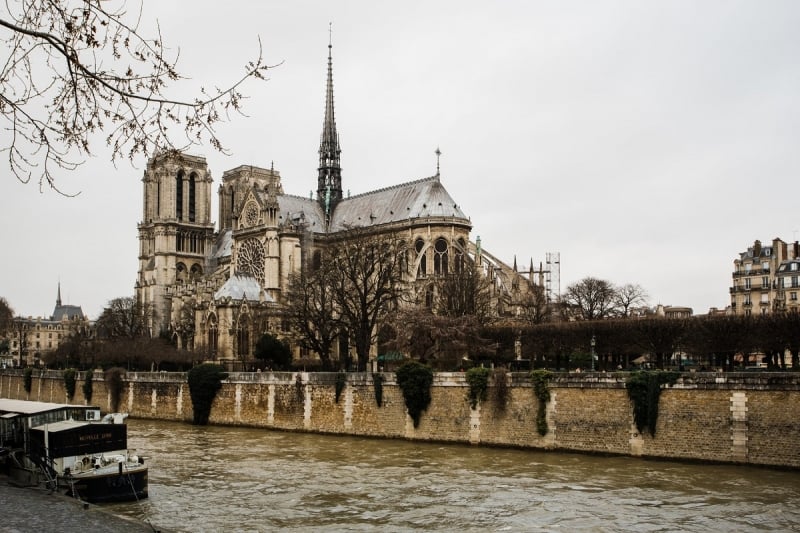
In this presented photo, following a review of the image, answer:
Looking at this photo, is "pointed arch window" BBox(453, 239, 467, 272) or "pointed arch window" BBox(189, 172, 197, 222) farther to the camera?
"pointed arch window" BBox(189, 172, 197, 222)

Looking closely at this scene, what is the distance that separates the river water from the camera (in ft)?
60.7

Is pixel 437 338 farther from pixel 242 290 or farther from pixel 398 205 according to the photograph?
pixel 398 205

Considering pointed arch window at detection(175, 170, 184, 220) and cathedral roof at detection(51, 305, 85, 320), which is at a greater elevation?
pointed arch window at detection(175, 170, 184, 220)

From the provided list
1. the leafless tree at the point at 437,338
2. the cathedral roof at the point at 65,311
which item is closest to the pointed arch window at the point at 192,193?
the leafless tree at the point at 437,338

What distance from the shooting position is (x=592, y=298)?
63188 mm

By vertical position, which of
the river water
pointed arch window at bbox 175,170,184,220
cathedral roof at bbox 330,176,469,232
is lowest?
the river water

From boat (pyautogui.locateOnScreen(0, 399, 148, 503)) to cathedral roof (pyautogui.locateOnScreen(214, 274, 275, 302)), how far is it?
128 feet

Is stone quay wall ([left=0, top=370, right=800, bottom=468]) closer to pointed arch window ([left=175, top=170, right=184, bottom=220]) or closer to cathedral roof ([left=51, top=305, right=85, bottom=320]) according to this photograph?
pointed arch window ([left=175, top=170, right=184, bottom=220])

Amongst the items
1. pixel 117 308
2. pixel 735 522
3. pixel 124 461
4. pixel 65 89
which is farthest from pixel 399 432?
pixel 117 308

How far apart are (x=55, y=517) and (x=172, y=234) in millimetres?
73051

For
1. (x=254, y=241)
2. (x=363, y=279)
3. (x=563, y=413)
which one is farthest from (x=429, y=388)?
(x=254, y=241)

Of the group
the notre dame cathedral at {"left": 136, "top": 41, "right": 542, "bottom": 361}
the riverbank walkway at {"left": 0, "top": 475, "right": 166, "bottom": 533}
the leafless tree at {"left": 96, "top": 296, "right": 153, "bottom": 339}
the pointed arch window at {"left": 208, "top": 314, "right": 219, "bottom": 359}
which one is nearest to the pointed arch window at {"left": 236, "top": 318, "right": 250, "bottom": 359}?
the notre dame cathedral at {"left": 136, "top": 41, "right": 542, "bottom": 361}

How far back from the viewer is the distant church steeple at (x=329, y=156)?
7975cm

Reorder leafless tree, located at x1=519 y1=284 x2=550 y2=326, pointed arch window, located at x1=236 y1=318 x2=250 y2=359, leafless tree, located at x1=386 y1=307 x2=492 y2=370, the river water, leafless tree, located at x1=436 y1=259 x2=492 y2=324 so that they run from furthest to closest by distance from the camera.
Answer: pointed arch window, located at x1=236 y1=318 x2=250 y2=359
leafless tree, located at x1=519 y1=284 x2=550 y2=326
leafless tree, located at x1=436 y1=259 x2=492 y2=324
leafless tree, located at x1=386 y1=307 x2=492 y2=370
the river water
